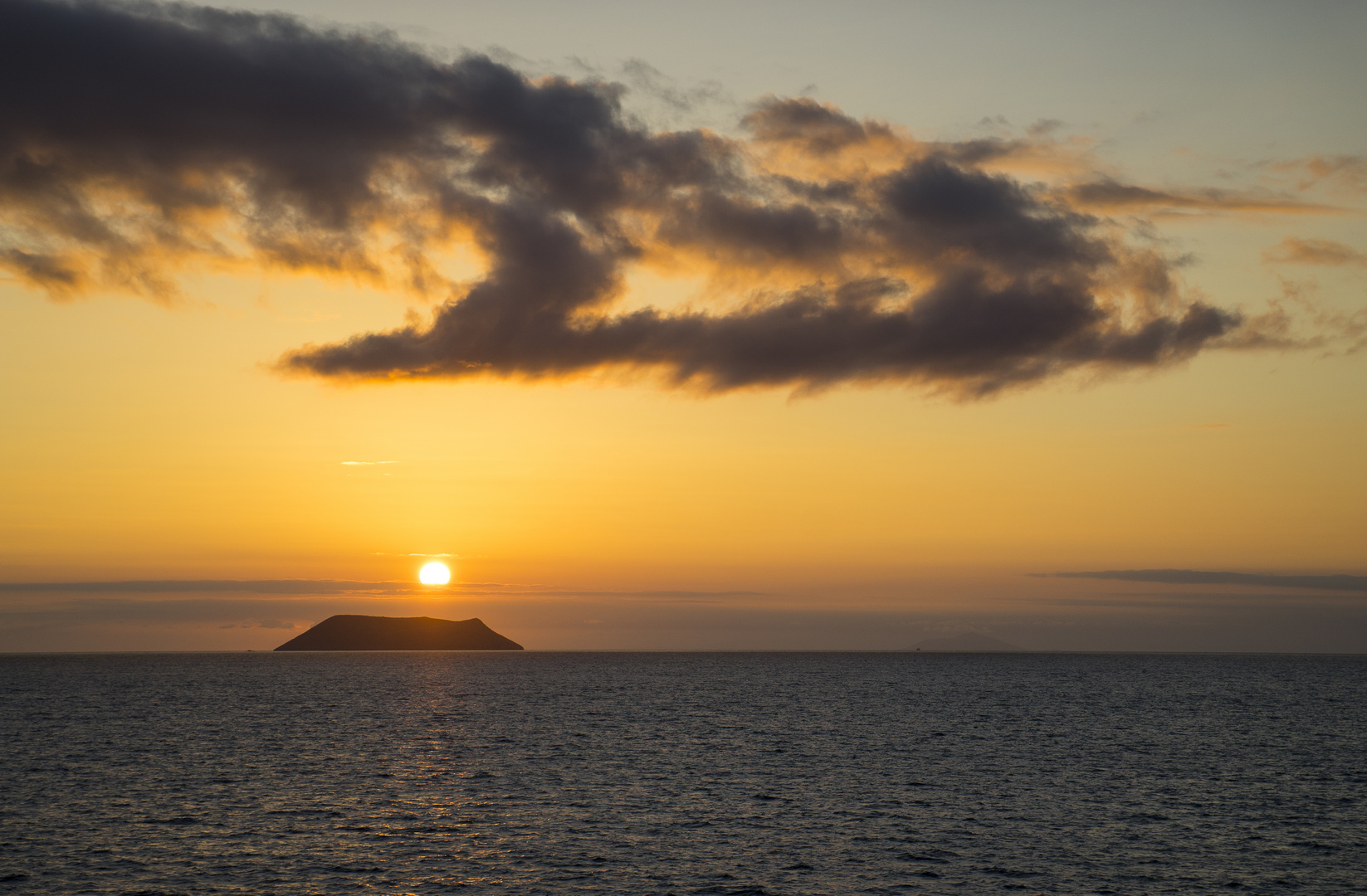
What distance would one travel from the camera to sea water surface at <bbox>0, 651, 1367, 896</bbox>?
1713 inches

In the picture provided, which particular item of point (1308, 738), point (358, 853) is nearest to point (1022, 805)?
point (358, 853)

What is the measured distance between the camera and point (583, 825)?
5422cm

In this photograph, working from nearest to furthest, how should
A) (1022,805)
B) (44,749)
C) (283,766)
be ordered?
(1022,805)
(283,766)
(44,749)

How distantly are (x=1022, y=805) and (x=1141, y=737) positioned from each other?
159 feet

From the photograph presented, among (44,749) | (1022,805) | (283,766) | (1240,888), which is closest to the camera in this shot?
(1240,888)

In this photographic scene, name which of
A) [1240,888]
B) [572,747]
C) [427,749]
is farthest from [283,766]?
[1240,888]

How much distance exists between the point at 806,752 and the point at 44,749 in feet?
218

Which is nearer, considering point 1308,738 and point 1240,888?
point 1240,888

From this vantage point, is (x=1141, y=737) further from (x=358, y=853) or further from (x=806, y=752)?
(x=358, y=853)

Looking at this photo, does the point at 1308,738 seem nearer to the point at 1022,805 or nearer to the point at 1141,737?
the point at 1141,737

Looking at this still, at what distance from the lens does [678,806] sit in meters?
60.3

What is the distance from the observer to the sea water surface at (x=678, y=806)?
43.5 metres

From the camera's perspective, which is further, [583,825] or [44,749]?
[44,749]

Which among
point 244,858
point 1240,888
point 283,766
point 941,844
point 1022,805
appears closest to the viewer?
point 1240,888
